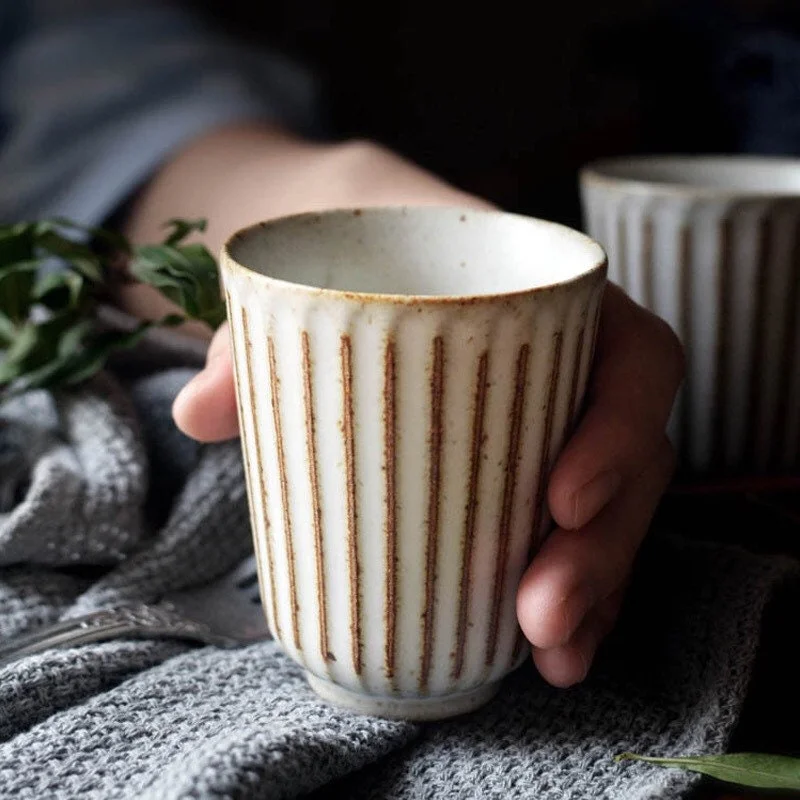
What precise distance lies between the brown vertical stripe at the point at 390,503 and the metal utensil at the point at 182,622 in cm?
9

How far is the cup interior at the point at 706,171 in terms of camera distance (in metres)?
0.54

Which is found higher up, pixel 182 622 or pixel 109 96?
pixel 109 96

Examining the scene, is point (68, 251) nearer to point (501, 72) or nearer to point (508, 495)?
point (508, 495)

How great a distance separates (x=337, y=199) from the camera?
1.80 feet

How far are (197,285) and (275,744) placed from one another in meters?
0.19

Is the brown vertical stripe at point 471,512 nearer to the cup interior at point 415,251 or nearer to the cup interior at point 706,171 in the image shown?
the cup interior at point 415,251

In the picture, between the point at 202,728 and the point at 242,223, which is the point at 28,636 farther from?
the point at 242,223

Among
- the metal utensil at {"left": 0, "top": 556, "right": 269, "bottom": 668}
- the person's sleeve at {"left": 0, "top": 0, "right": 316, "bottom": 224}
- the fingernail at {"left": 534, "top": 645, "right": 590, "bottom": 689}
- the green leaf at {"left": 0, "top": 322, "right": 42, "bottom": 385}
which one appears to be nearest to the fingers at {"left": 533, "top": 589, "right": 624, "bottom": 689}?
the fingernail at {"left": 534, "top": 645, "right": 590, "bottom": 689}

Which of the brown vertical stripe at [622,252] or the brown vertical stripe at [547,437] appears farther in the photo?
the brown vertical stripe at [622,252]

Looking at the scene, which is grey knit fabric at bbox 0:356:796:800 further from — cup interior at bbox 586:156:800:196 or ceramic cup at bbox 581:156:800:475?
cup interior at bbox 586:156:800:196

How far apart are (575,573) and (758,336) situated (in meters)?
0.18

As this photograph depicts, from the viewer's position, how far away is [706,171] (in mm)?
557

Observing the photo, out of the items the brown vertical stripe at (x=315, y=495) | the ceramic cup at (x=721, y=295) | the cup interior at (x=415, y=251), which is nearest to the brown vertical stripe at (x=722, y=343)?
the ceramic cup at (x=721, y=295)

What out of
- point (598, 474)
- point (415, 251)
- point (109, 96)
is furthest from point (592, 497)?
point (109, 96)
